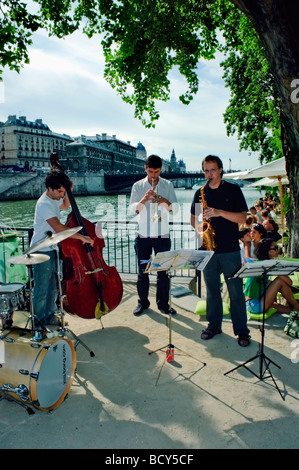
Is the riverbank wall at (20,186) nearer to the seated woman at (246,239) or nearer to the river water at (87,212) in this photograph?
the river water at (87,212)

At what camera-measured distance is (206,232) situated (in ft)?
14.1

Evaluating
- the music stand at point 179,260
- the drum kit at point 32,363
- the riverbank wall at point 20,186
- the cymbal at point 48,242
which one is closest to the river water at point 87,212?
the riverbank wall at point 20,186

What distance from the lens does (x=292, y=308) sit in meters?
5.06

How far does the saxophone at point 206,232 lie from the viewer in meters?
4.29

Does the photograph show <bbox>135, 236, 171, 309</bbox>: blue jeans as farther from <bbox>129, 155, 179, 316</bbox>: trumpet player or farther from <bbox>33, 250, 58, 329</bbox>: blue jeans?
<bbox>33, 250, 58, 329</bbox>: blue jeans

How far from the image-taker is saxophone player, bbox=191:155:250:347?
4164 millimetres

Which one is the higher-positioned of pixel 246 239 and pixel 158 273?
pixel 246 239

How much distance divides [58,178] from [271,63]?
3.22 meters

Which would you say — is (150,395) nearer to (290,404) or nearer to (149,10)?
(290,404)

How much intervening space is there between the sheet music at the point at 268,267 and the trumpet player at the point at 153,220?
195 centimetres

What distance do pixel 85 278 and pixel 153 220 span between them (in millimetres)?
1421

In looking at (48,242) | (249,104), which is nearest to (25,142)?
(249,104)

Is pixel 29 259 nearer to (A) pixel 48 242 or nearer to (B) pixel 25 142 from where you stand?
(A) pixel 48 242

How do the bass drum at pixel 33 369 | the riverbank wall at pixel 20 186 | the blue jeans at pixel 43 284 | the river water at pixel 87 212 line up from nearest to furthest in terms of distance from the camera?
the bass drum at pixel 33 369 → the blue jeans at pixel 43 284 → the river water at pixel 87 212 → the riverbank wall at pixel 20 186
